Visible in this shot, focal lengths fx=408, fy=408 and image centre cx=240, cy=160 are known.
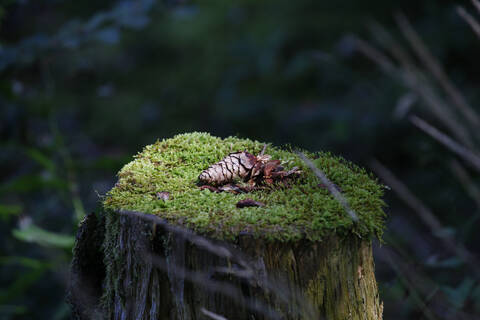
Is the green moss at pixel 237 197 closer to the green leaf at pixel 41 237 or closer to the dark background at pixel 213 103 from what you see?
the dark background at pixel 213 103

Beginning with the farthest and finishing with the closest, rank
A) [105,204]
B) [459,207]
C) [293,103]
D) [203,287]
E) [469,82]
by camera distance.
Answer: [293,103], [469,82], [459,207], [105,204], [203,287]

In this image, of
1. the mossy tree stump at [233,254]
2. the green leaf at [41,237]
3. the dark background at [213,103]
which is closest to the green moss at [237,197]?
the mossy tree stump at [233,254]

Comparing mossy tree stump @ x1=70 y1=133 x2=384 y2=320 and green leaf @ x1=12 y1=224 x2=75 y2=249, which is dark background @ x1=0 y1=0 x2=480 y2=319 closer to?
green leaf @ x1=12 y1=224 x2=75 y2=249

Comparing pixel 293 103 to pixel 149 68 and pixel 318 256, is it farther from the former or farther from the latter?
pixel 318 256

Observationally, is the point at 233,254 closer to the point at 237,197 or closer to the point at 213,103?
the point at 237,197

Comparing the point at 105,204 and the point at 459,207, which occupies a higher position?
the point at 459,207

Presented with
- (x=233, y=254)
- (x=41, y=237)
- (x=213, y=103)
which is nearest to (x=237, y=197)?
(x=233, y=254)

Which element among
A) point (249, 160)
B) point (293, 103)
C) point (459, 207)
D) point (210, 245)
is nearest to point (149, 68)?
point (293, 103)
